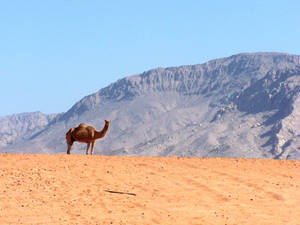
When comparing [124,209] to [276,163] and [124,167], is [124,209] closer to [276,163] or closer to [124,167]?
[124,167]

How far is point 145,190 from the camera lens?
17.9 m

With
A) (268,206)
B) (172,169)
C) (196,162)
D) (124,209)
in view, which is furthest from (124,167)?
(268,206)

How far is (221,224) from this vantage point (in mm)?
13961

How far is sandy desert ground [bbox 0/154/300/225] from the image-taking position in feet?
48.5

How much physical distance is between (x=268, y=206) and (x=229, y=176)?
408cm

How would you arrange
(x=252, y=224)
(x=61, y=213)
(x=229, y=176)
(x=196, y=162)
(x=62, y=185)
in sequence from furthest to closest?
(x=196, y=162) < (x=229, y=176) < (x=62, y=185) < (x=61, y=213) < (x=252, y=224)

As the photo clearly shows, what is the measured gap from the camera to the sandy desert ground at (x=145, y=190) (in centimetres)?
1480

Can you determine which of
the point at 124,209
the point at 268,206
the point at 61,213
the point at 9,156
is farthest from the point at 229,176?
the point at 9,156

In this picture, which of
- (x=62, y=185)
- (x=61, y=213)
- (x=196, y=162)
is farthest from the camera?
(x=196, y=162)

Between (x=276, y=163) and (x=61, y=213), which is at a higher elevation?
(x=276, y=163)

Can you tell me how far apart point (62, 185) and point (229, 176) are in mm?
6482

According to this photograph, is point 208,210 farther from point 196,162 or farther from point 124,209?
point 196,162

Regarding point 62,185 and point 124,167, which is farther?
point 124,167

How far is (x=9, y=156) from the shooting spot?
23281 mm
